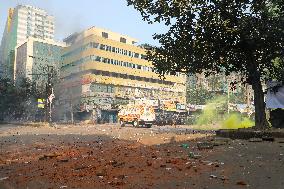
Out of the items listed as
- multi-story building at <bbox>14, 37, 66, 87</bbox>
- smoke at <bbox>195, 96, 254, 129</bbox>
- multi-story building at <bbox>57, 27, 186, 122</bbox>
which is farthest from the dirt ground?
multi-story building at <bbox>14, 37, 66, 87</bbox>

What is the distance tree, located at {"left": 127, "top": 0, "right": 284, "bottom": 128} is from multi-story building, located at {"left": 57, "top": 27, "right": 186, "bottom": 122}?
50290mm

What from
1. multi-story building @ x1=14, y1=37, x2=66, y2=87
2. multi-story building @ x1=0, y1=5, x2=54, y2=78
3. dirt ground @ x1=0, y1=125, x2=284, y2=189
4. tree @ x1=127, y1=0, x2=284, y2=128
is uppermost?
multi-story building @ x1=0, y1=5, x2=54, y2=78

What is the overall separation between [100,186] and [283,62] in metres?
14.9

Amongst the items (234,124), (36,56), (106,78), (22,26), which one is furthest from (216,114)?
(22,26)

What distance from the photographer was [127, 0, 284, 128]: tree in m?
15.3

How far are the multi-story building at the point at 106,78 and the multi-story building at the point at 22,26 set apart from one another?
81560 millimetres

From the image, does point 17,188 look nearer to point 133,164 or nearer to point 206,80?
point 133,164

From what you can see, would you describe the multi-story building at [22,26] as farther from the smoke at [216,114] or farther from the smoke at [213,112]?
the smoke at [216,114]

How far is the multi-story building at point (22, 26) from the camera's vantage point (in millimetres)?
159625

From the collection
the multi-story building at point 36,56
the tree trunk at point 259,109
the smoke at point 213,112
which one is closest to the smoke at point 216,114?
the smoke at point 213,112

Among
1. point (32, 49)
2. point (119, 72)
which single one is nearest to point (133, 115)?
point (119, 72)

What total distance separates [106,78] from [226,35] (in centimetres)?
5960

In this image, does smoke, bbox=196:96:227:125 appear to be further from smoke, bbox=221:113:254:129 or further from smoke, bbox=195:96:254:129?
smoke, bbox=221:113:254:129

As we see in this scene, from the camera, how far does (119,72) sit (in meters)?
78.8
